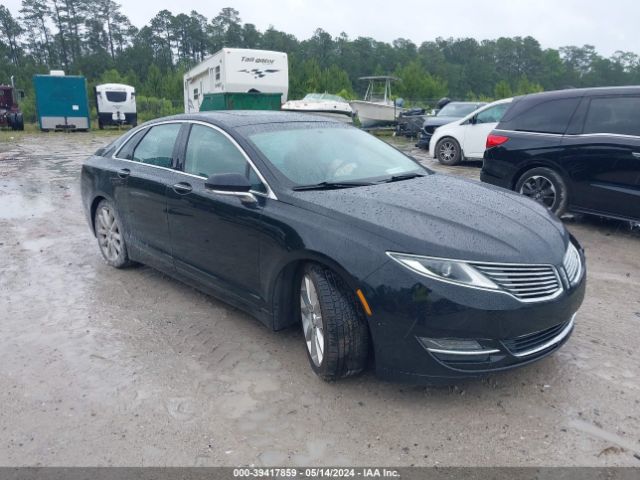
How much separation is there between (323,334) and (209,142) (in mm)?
1879

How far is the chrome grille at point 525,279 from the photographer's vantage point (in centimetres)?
287

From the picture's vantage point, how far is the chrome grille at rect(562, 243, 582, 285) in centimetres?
318

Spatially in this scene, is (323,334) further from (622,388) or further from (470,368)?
(622,388)

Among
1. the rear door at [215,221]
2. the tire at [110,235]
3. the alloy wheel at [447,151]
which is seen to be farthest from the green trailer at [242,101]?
the rear door at [215,221]

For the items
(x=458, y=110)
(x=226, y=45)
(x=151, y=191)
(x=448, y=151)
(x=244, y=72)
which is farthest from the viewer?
(x=226, y=45)

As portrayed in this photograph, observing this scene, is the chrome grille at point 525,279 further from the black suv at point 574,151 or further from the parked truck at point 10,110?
the parked truck at point 10,110

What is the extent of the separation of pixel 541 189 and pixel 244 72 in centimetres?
1544

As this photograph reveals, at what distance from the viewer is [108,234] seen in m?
5.49

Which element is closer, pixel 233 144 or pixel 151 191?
pixel 233 144

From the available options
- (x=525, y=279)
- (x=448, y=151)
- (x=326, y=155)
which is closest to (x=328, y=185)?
(x=326, y=155)

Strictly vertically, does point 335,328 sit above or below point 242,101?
below

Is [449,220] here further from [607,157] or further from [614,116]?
[614,116]

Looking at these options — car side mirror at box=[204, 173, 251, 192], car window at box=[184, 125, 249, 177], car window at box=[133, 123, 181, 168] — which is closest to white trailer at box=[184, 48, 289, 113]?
car window at box=[133, 123, 181, 168]

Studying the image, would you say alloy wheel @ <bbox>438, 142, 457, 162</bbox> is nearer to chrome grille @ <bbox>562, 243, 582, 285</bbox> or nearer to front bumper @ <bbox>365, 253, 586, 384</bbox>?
chrome grille @ <bbox>562, 243, 582, 285</bbox>
